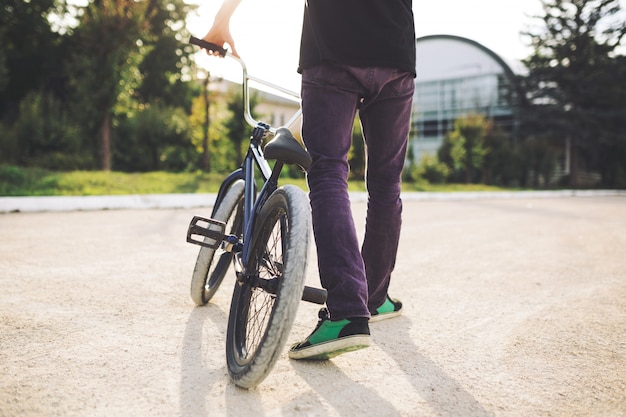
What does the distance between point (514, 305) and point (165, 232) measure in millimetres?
3971

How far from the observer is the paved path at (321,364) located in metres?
1.72

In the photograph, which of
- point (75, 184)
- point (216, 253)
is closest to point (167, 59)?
point (75, 184)

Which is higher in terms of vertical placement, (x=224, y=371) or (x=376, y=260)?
(x=376, y=260)

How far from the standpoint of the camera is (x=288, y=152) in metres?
1.90

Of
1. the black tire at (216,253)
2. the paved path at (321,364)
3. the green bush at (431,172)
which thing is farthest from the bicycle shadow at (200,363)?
the green bush at (431,172)

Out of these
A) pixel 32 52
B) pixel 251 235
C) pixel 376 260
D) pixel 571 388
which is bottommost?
pixel 571 388

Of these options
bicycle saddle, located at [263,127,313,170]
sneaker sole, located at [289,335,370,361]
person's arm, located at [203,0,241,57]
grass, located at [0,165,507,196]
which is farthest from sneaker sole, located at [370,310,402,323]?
grass, located at [0,165,507,196]

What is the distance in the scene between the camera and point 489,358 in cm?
222

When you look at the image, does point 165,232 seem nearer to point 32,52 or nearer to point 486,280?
point 486,280

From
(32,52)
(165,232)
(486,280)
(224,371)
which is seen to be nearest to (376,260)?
(224,371)

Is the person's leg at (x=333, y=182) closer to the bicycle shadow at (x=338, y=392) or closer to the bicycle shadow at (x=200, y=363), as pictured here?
the bicycle shadow at (x=338, y=392)

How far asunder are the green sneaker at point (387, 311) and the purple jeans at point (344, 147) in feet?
1.94

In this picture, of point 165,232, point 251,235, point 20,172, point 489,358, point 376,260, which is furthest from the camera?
point 20,172

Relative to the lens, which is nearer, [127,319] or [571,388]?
[571,388]
